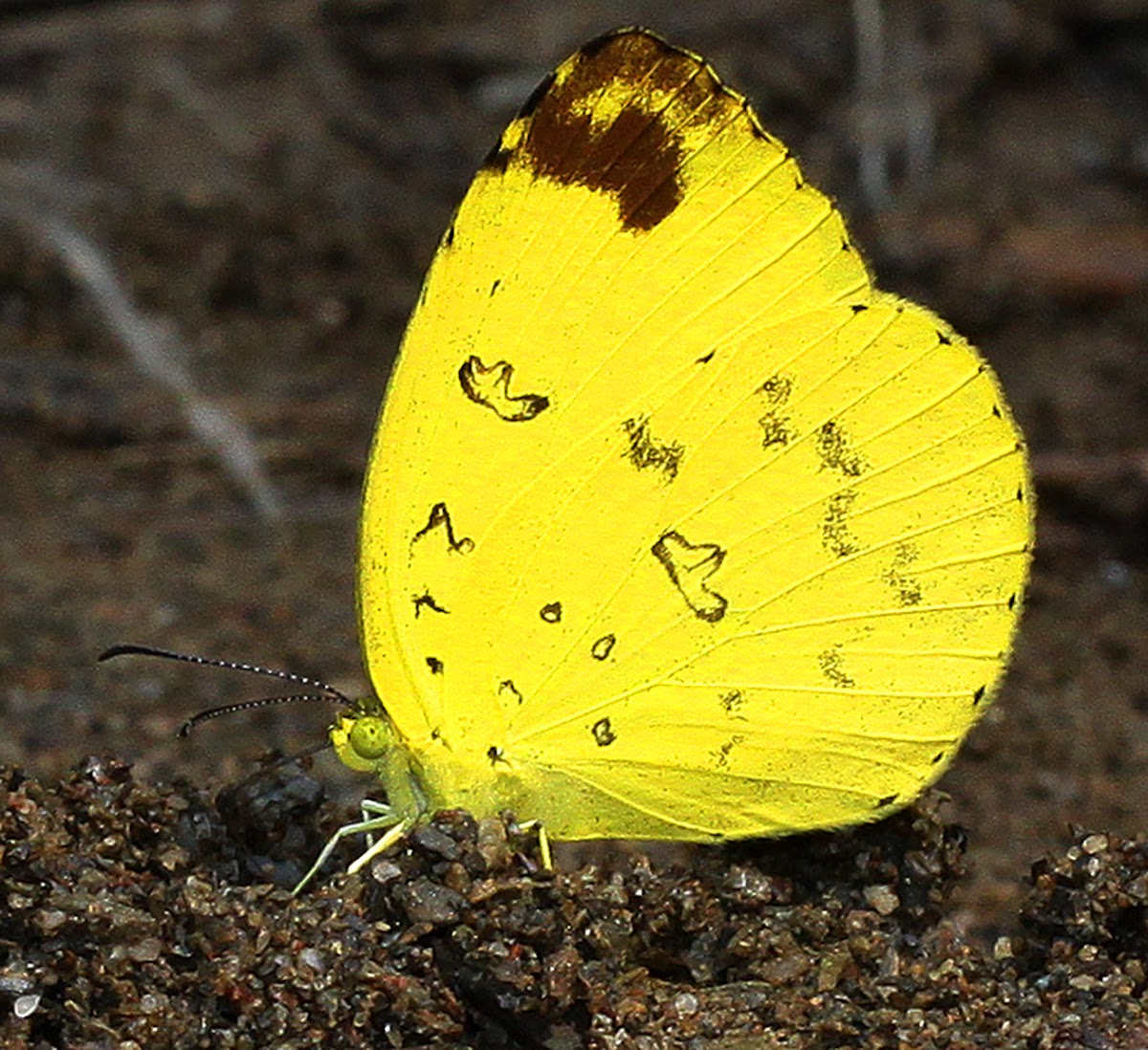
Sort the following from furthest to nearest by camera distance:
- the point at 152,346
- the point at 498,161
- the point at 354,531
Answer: the point at 152,346
the point at 354,531
the point at 498,161

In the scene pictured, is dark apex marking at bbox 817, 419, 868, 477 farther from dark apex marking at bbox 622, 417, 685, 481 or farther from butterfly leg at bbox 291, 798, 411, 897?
butterfly leg at bbox 291, 798, 411, 897

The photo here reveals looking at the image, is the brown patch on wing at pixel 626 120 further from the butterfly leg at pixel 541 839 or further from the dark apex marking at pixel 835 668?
the butterfly leg at pixel 541 839

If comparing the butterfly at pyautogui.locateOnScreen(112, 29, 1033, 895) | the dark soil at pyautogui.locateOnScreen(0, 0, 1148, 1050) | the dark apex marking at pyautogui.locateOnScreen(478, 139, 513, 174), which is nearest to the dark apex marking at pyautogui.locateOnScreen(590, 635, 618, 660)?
the butterfly at pyautogui.locateOnScreen(112, 29, 1033, 895)

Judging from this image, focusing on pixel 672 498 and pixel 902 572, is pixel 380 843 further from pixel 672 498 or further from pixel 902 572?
pixel 902 572

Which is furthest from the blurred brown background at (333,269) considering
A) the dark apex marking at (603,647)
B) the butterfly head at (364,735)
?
the dark apex marking at (603,647)

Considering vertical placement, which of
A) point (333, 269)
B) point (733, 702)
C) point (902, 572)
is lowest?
point (733, 702)

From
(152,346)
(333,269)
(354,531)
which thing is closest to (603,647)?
(354,531)
